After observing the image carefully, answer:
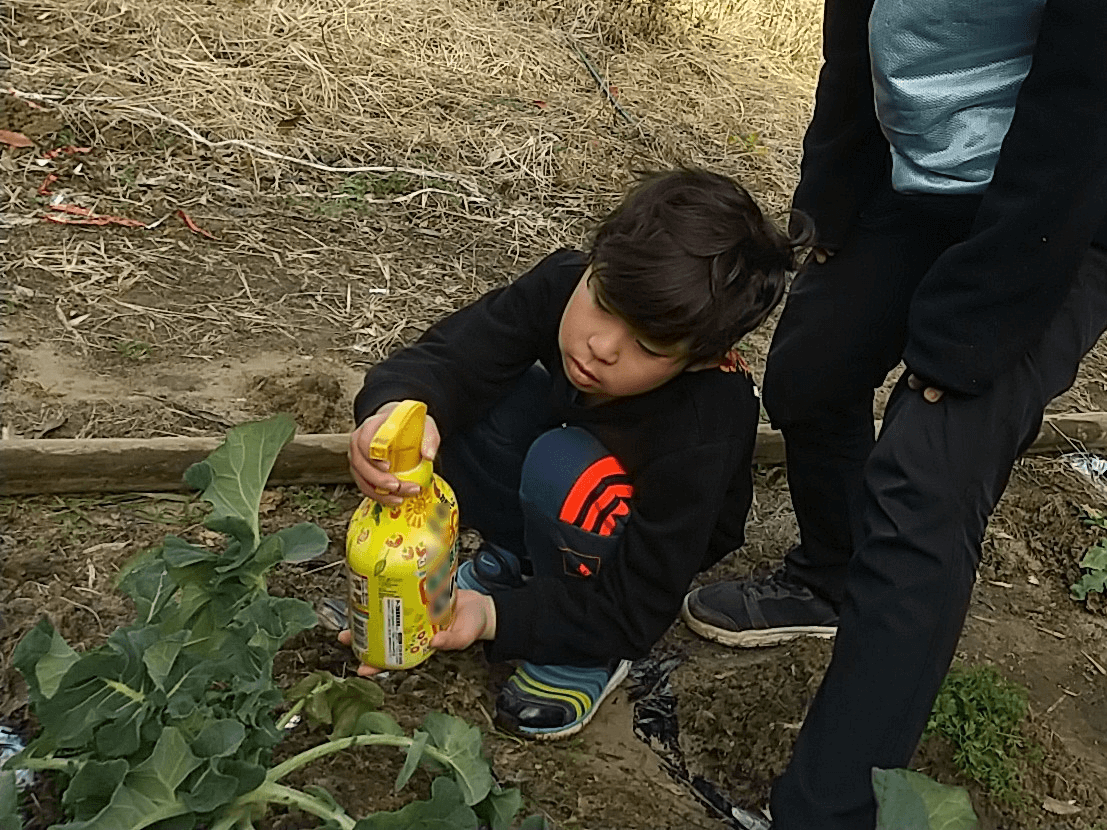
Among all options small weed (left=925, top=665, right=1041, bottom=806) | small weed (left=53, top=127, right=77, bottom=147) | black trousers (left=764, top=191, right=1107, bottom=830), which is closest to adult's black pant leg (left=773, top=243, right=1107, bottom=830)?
black trousers (left=764, top=191, right=1107, bottom=830)

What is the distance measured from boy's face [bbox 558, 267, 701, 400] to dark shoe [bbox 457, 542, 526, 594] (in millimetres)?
521

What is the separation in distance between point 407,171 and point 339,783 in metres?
2.84

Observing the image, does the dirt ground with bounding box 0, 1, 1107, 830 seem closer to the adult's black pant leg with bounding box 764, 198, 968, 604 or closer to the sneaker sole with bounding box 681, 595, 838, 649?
the sneaker sole with bounding box 681, 595, 838, 649

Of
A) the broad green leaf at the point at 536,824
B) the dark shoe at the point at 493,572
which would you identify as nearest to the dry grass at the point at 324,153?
the dark shoe at the point at 493,572

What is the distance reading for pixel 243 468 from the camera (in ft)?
5.64

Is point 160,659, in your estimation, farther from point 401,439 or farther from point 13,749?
point 13,749

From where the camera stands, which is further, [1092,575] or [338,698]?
[1092,575]

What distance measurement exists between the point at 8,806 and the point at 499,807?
0.58 m

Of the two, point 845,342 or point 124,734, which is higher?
point 845,342

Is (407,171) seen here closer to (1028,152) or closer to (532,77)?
(532,77)

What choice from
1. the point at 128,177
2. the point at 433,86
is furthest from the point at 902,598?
the point at 433,86

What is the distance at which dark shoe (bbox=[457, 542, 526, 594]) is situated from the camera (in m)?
2.41

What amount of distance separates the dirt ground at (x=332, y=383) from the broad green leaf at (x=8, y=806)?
364 mm

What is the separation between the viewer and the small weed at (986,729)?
86.5 inches
